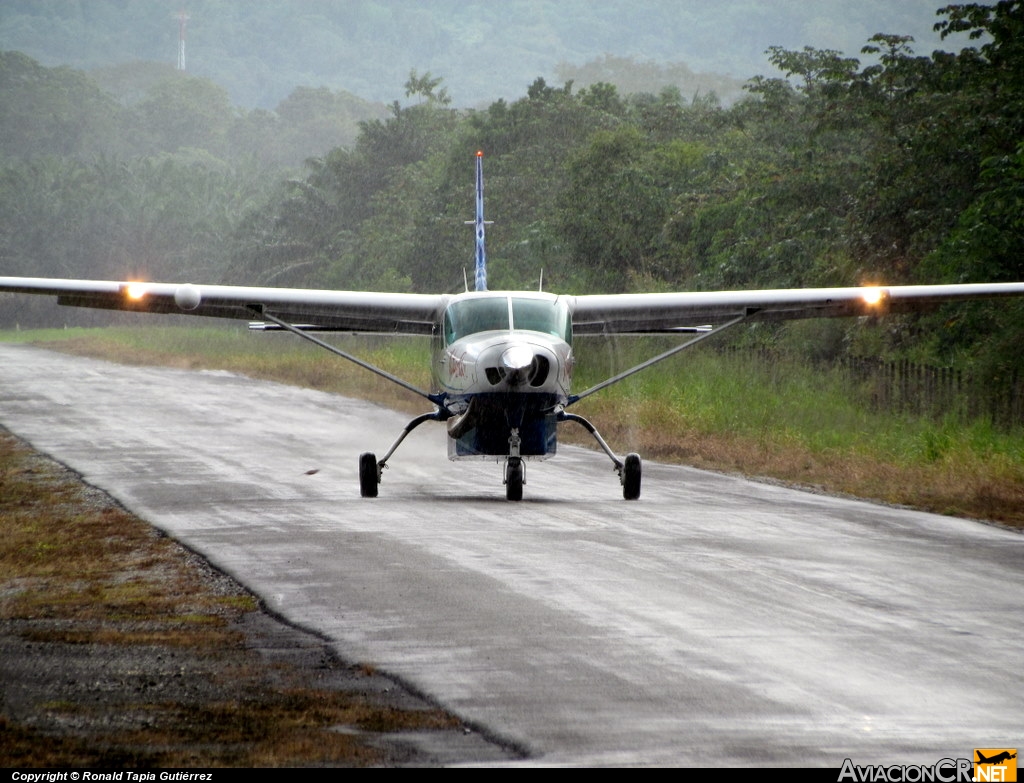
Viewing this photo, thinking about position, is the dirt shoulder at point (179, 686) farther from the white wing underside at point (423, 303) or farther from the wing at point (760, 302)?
the wing at point (760, 302)

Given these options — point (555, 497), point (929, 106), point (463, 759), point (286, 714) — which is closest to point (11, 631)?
point (286, 714)

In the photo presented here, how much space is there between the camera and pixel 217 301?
682 inches

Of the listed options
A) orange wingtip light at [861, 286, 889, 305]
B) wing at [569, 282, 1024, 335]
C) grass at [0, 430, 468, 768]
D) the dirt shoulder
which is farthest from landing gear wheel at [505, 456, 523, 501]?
orange wingtip light at [861, 286, 889, 305]

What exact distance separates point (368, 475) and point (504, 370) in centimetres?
210

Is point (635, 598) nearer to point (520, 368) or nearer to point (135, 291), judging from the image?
point (520, 368)

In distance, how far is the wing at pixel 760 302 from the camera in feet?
58.5

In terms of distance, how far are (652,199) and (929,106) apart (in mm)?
9475

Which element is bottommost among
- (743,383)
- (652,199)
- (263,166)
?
(743,383)

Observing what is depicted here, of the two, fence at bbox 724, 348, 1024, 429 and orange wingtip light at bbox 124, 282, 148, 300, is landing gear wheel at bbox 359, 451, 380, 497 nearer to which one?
orange wingtip light at bbox 124, 282, 148, 300

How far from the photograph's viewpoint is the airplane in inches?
582

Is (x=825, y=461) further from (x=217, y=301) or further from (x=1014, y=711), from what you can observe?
(x=1014, y=711)

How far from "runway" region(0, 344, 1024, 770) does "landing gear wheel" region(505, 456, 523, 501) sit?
0.81 feet

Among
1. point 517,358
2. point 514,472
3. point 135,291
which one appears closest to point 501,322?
point 517,358

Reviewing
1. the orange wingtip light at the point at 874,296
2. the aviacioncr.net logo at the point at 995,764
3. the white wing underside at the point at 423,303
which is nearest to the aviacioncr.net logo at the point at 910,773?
the aviacioncr.net logo at the point at 995,764
